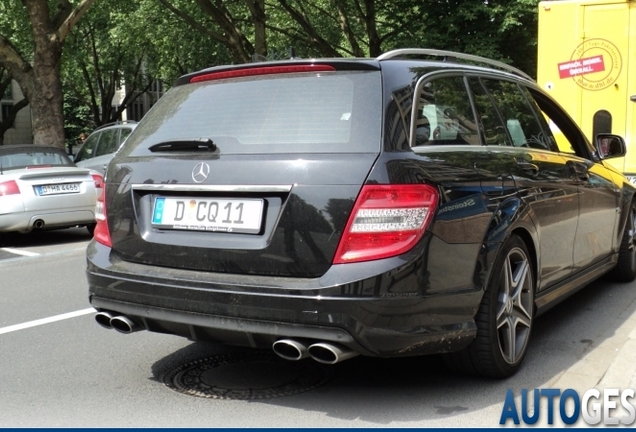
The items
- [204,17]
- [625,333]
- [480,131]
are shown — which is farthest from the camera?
[204,17]

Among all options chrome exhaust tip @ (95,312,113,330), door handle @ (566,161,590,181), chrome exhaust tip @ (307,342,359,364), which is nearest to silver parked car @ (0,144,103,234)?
chrome exhaust tip @ (95,312,113,330)

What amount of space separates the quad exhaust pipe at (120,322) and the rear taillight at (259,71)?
1378 mm

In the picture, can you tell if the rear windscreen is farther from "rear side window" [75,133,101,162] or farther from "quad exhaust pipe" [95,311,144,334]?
"rear side window" [75,133,101,162]

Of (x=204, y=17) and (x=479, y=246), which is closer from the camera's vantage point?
(x=479, y=246)

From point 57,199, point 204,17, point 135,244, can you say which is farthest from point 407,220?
point 204,17

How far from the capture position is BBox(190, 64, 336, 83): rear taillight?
405 cm

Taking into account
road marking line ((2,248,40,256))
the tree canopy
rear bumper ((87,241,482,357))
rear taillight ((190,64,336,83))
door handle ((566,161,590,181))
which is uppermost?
the tree canopy

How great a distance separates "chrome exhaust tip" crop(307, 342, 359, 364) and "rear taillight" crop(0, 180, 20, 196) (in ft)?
26.3

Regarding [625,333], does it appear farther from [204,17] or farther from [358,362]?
[204,17]

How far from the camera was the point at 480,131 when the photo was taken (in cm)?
450

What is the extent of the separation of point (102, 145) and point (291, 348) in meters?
12.3

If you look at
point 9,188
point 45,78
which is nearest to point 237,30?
point 45,78

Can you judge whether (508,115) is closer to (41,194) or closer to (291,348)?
(291,348)

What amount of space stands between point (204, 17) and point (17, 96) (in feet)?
115
